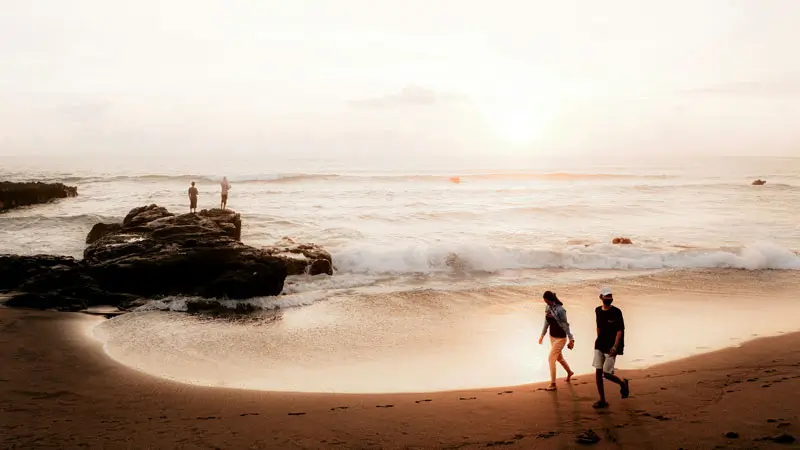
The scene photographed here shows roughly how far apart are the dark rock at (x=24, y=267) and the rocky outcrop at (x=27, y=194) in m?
23.3

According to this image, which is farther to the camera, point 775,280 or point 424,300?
point 775,280

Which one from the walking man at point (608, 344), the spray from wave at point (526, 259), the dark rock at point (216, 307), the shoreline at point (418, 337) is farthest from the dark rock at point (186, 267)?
the walking man at point (608, 344)

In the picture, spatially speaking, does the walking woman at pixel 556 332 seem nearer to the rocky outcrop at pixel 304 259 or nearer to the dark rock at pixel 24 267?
the rocky outcrop at pixel 304 259

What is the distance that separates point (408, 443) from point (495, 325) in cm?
663

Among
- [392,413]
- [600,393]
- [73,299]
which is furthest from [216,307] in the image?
[600,393]

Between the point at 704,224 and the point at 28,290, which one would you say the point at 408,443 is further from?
the point at 704,224

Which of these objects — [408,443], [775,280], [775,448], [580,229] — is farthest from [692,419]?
[580,229]

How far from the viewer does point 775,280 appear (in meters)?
18.3

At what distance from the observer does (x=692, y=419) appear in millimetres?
7438

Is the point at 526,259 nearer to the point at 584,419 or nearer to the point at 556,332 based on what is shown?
the point at 556,332

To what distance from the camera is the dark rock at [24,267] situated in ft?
49.3

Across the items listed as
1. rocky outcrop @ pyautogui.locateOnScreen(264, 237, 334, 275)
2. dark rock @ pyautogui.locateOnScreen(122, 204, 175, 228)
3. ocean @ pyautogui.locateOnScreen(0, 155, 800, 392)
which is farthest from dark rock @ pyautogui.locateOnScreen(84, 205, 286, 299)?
dark rock @ pyautogui.locateOnScreen(122, 204, 175, 228)

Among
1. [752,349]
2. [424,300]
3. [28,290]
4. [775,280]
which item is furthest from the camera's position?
[775,280]

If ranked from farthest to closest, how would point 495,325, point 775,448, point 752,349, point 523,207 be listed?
point 523,207 → point 495,325 → point 752,349 → point 775,448
